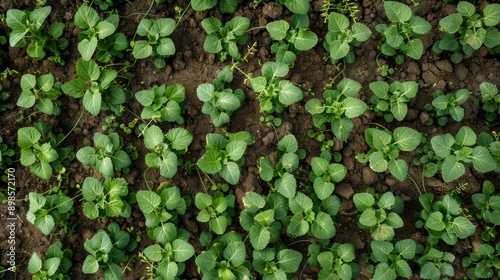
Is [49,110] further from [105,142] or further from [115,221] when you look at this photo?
[115,221]

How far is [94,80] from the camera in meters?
3.91

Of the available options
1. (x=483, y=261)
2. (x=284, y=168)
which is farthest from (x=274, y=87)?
(x=483, y=261)

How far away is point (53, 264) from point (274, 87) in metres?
2.47

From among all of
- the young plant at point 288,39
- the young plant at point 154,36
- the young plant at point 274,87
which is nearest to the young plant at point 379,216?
the young plant at point 274,87

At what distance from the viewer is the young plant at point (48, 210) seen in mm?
3693

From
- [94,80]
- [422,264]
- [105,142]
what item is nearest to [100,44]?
[94,80]

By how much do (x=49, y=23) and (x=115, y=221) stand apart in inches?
79.9

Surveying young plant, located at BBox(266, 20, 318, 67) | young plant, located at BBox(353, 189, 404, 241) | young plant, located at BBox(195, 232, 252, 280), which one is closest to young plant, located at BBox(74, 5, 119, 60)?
young plant, located at BBox(266, 20, 318, 67)

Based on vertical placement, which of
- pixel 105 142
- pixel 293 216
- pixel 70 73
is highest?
pixel 70 73

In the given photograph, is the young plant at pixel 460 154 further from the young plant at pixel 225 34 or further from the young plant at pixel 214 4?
the young plant at pixel 214 4

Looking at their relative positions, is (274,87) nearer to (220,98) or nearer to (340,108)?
(220,98)

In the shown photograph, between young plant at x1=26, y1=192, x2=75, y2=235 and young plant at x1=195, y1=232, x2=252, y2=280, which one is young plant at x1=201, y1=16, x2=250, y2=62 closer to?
young plant at x1=195, y1=232, x2=252, y2=280

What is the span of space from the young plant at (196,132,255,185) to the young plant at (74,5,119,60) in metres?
1.31

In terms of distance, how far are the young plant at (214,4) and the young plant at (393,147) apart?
1703 mm
